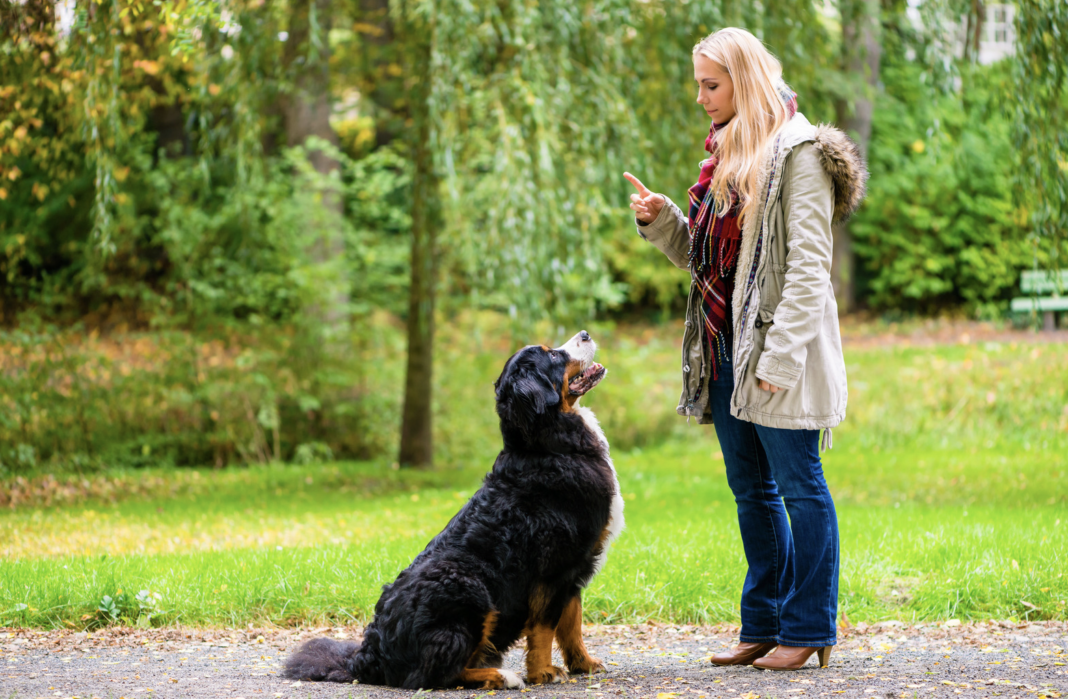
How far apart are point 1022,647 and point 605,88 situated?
503 centimetres

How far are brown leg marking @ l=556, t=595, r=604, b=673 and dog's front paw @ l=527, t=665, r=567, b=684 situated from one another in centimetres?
10

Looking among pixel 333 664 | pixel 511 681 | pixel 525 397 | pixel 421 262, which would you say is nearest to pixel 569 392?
pixel 525 397

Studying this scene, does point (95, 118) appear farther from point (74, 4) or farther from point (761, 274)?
point (761, 274)

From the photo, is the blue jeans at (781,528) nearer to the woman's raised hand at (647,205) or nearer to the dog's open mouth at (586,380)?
the dog's open mouth at (586,380)

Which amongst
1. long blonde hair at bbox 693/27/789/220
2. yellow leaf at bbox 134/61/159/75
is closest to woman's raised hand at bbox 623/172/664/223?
long blonde hair at bbox 693/27/789/220

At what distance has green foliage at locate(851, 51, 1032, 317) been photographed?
56.4ft

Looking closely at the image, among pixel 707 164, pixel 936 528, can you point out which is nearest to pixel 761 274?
pixel 707 164

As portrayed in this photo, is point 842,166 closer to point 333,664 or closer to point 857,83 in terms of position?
point 333,664

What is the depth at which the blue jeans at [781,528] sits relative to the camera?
306cm

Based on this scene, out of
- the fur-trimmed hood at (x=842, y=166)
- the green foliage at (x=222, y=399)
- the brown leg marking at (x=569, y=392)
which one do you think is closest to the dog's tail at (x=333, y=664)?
the brown leg marking at (x=569, y=392)

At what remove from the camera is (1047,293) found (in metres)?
14.7

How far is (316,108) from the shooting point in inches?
451

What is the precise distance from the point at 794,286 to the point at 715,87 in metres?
0.77

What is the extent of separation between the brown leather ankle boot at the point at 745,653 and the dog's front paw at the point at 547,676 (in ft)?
1.98
